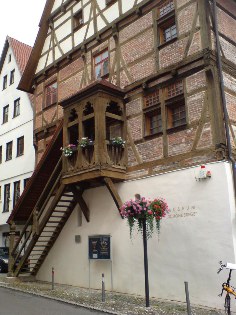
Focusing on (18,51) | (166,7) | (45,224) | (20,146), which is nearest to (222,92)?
(166,7)

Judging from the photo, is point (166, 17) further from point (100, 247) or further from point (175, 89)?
point (100, 247)

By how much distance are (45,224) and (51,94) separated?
263 inches

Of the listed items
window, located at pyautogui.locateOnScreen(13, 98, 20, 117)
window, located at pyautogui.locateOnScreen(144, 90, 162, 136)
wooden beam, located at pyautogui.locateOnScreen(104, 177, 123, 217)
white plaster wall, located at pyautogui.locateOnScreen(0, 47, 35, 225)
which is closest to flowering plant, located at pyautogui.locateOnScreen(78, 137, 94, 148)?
wooden beam, located at pyautogui.locateOnScreen(104, 177, 123, 217)

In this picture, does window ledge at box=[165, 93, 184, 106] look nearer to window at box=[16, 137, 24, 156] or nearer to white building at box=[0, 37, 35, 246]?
white building at box=[0, 37, 35, 246]

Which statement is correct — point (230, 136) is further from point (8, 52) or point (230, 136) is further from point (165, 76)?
point (8, 52)

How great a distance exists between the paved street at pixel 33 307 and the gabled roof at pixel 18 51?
1694 cm

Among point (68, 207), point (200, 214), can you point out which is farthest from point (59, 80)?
point (200, 214)

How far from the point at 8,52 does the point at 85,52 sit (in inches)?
490

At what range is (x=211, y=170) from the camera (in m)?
10.4

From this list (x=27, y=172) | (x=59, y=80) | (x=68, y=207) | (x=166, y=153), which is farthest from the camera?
(x=27, y=172)

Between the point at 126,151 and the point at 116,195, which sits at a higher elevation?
the point at 126,151

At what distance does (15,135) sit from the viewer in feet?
76.1

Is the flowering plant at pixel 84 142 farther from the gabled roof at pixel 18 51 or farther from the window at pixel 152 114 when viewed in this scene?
the gabled roof at pixel 18 51

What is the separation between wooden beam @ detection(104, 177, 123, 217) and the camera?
12.4m
